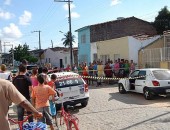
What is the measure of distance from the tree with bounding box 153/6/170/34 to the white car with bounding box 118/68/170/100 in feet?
84.7

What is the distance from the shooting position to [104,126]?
30.7ft

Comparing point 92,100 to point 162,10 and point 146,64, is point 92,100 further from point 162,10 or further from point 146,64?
point 162,10

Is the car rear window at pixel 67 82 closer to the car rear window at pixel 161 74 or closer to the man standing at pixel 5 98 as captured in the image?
the car rear window at pixel 161 74

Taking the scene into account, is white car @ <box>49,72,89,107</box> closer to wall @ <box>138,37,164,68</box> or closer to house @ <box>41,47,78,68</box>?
wall @ <box>138,37,164,68</box>

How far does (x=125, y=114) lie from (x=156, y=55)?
14.4m

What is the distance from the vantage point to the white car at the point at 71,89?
39.9 feet

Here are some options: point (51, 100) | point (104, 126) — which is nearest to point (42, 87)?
point (51, 100)

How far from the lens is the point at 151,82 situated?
47.5 feet

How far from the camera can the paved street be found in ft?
30.3

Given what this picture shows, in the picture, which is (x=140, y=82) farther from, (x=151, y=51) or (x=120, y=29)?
(x=120, y=29)

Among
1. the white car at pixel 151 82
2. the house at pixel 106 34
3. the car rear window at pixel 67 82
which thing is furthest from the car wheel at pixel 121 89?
the house at pixel 106 34

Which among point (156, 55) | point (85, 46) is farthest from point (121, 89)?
point (85, 46)

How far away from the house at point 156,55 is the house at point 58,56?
2732 cm

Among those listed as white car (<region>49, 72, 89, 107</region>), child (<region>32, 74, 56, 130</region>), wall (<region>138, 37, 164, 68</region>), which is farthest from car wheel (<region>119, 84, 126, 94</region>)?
child (<region>32, 74, 56, 130</region>)
